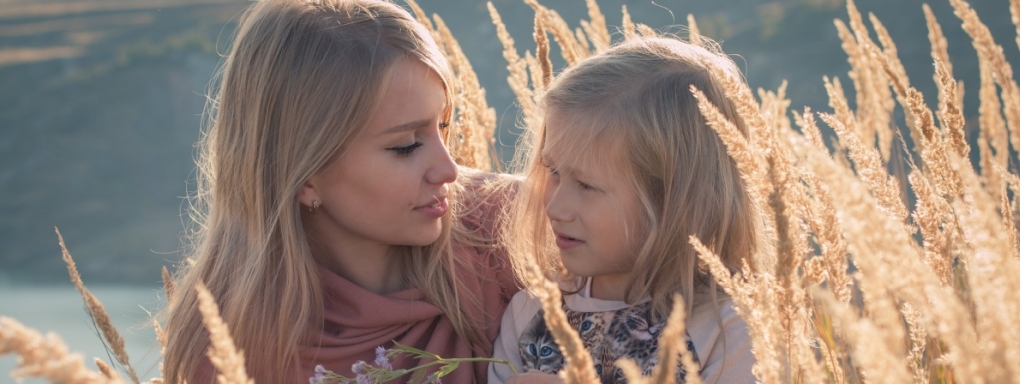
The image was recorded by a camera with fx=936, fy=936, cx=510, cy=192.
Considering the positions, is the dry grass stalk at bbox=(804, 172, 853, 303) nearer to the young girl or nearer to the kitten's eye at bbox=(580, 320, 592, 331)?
the young girl

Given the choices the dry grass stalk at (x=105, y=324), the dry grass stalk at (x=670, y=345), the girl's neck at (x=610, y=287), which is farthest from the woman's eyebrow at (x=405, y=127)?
the dry grass stalk at (x=670, y=345)

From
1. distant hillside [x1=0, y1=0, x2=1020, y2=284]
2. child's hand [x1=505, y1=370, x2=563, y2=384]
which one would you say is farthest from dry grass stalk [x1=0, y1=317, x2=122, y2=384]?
distant hillside [x1=0, y1=0, x2=1020, y2=284]

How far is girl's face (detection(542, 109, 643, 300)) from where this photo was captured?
1.66 meters

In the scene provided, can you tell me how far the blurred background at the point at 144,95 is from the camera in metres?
6.39

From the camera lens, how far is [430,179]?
181 centimetres

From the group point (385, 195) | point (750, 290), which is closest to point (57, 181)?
point (385, 195)

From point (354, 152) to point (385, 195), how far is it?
0.11m

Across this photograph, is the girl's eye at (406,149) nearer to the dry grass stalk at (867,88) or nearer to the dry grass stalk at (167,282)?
the dry grass stalk at (167,282)

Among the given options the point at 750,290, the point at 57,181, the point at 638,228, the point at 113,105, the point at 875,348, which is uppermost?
the point at 113,105

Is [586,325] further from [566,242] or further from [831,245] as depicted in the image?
[831,245]

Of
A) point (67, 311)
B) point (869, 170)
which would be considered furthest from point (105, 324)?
point (67, 311)

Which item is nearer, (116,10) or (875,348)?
(875,348)

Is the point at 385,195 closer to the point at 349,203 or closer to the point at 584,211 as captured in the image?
the point at 349,203

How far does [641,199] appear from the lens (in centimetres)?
169
